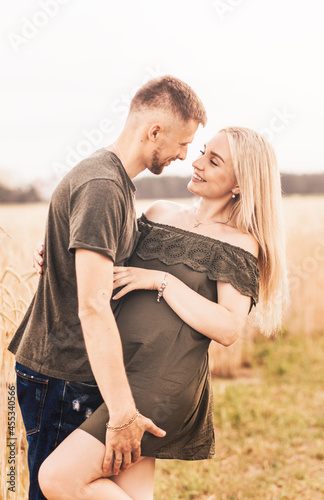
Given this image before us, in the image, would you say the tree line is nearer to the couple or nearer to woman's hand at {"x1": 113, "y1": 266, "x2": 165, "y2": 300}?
the couple

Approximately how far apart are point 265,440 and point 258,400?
2.63 feet

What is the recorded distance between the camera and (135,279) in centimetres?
213

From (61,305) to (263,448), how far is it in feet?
10.9

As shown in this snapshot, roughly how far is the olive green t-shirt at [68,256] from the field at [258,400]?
72 centimetres

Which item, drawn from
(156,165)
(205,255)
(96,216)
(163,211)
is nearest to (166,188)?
(163,211)

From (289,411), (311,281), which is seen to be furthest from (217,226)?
(311,281)

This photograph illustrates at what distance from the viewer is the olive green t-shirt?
180 cm

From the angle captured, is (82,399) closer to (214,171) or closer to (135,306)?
(135,306)

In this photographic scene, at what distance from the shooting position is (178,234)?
2.42 m

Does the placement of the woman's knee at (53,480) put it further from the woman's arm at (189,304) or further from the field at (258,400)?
the field at (258,400)

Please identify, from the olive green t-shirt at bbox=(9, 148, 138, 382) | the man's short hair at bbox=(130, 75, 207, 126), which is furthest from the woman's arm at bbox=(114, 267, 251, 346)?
the man's short hair at bbox=(130, 75, 207, 126)

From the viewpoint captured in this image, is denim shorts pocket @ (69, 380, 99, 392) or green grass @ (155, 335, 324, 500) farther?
green grass @ (155, 335, 324, 500)

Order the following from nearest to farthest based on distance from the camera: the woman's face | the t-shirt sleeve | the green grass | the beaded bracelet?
the t-shirt sleeve
the beaded bracelet
the woman's face
the green grass

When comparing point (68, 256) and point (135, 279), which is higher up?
point (68, 256)
